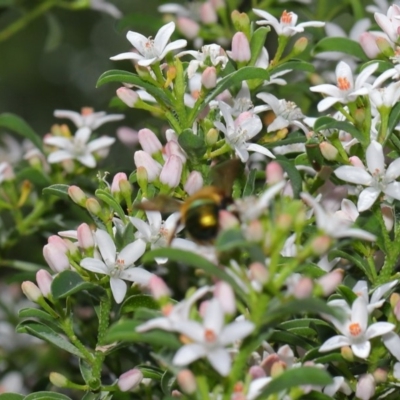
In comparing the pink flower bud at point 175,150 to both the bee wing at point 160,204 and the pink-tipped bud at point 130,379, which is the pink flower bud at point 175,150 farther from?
the pink-tipped bud at point 130,379

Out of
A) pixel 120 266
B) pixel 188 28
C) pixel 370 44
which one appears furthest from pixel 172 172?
pixel 188 28

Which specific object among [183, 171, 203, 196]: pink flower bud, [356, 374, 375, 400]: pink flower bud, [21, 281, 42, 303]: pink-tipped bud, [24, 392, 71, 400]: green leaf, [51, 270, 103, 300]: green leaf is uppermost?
[183, 171, 203, 196]: pink flower bud

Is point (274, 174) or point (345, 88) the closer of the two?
point (274, 174)

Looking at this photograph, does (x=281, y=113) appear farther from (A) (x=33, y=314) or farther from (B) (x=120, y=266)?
(A) (x=33, y=314)

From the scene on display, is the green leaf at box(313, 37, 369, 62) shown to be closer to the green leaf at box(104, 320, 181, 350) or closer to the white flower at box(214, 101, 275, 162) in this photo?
the white flower at box(214, 101, 275, 162)

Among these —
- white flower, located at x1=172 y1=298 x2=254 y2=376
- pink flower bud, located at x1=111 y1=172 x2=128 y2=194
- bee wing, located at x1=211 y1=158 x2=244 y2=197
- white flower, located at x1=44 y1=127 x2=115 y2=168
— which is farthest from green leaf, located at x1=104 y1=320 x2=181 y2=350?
white flower, located at x1=44 y1=127 x2=115 y2=168

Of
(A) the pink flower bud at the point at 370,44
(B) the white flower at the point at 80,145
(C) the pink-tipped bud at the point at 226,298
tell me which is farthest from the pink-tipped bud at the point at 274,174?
(B) the white flower at the point at 80,145
